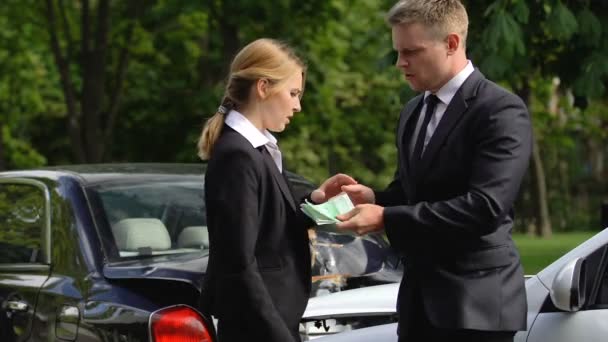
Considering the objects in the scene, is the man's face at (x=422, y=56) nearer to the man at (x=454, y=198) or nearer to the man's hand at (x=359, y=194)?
the man at (x=454, y=198)

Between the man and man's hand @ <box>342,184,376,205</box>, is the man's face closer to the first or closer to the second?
the man

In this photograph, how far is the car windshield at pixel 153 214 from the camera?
591 cm

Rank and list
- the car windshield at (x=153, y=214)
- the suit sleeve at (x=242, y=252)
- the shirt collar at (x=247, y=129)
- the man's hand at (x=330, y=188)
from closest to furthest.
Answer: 1. the suit sleeve at (x=242, y=252)
2. the shirt collar at (x=247, y=129)
3. the man's hand at (x=330, y=188)
4. the car windshield at (x=153, y=214)

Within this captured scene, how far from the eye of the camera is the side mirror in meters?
3.84

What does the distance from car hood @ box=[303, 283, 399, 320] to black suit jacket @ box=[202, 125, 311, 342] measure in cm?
116

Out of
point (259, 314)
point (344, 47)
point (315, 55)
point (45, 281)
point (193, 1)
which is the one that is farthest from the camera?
point (344, 47)

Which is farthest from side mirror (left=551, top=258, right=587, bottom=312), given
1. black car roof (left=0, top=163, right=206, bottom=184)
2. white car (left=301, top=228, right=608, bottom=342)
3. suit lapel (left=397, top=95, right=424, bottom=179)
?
black car roof (left=0, top=163, right=206, bottom=184)

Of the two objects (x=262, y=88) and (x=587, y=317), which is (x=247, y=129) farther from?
(x=587, y=317)

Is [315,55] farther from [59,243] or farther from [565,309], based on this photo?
[565,309]

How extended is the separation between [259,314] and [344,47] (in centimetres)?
2035

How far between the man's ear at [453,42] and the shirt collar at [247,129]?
679mm

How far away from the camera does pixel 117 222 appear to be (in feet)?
19.5

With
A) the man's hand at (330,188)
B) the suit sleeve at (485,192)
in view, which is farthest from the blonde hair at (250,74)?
the suit sleeve at (485,192)

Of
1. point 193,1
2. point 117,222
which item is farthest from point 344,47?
point 117,222
